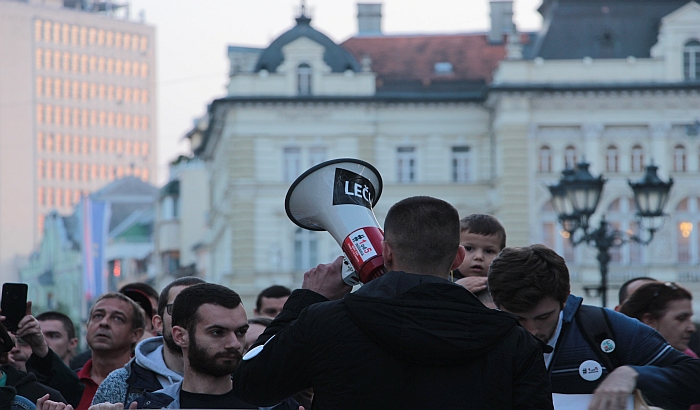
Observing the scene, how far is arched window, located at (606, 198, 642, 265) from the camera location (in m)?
46.5

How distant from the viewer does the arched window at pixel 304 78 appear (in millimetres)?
49031

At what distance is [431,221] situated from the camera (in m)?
4.73

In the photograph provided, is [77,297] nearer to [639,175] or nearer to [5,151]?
[5,151]

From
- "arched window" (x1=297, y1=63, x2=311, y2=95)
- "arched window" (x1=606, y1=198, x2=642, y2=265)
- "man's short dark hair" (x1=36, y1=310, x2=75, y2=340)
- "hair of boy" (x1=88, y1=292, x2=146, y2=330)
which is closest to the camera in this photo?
"hair of boy" (x1=88, y1=292, x2=146, y2=330)

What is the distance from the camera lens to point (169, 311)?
6.69 m

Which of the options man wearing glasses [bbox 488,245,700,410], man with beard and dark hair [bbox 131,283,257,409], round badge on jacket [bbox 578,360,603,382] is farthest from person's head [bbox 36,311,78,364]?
round badge on jacket [bbox 578,360,603,382]

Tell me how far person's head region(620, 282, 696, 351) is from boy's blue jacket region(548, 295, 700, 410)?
1.62 metres

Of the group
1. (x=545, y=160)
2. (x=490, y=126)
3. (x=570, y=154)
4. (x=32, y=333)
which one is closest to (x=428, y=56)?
(x=490, y=126)

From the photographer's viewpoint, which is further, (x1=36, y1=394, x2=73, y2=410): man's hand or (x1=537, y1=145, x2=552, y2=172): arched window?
(x1=537, y1=145, x2=552, y2=172): arched window

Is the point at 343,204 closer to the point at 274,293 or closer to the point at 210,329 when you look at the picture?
the point at 210,329

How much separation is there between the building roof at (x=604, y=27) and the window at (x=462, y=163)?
4.62 meters

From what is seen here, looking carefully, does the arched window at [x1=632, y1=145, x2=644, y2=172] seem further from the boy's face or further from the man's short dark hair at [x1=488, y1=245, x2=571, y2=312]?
the man's short dark hair at [x1=488, y1=245, x2=571, y2=312]

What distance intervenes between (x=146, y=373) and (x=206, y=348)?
0.79 metres

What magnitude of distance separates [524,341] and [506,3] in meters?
51.9
